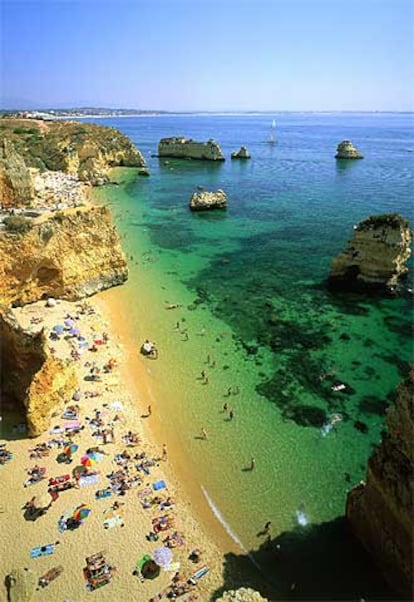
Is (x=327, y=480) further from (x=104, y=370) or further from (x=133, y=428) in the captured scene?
(x=104, y=370)

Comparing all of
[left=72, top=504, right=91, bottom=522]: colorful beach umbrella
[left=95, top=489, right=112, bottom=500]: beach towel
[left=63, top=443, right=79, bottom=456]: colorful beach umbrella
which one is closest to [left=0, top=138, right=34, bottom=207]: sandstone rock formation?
[left=63, top=443, right=79, bottom=456]: colorful beach umbrella

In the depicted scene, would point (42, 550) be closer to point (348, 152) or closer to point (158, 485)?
point (158, 485)

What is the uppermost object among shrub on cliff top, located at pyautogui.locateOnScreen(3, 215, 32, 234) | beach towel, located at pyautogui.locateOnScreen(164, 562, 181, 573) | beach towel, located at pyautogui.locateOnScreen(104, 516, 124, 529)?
shrub on cliff top, located at pyautogui.locateOnScreen(3, 215, 32, 234)

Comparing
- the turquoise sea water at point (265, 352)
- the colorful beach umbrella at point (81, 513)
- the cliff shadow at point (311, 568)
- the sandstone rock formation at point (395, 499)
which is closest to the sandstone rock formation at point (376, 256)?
the turquoise sea water at point (265, 352)

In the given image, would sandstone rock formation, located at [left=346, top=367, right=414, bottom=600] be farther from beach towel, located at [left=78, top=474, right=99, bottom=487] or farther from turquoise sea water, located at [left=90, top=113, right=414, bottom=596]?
beach towel, located at [left=78, top=474, right=99, bottom=487]

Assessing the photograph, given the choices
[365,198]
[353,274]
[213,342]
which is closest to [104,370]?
[213,342]

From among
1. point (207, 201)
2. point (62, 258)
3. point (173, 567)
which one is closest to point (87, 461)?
point (173, 567)
